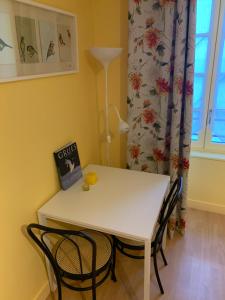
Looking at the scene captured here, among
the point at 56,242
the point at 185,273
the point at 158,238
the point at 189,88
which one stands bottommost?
the point at 185,273

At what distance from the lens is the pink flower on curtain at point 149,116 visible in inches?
81.4

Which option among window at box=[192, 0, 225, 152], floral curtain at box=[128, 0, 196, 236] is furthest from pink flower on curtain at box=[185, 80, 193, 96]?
window at box=[192, 0, 225, 152]

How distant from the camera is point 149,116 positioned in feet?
6.82

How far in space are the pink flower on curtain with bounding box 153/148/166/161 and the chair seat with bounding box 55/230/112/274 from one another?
2.67 ft

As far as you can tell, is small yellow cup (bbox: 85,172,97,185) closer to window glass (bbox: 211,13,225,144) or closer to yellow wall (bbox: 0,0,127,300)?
yellow wall (bbox: 0,0,127,300)

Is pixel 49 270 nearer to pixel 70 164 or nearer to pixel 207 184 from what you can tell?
pixel 70 164

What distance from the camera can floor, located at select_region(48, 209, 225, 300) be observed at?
1.70 meters

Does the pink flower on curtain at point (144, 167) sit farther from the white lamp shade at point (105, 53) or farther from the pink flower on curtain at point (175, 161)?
the white lamp shade at point (105, 53)

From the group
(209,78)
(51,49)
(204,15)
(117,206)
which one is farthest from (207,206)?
(51,49)

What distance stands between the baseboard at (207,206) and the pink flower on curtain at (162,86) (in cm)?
121

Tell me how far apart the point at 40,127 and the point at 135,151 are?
3.17 ft

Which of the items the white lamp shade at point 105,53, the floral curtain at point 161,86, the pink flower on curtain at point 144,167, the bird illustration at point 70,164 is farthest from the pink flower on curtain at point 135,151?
the white lamp shade at point 105,53

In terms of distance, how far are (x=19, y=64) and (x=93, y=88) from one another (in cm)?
97

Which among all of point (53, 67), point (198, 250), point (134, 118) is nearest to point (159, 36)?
point (134, 118)
